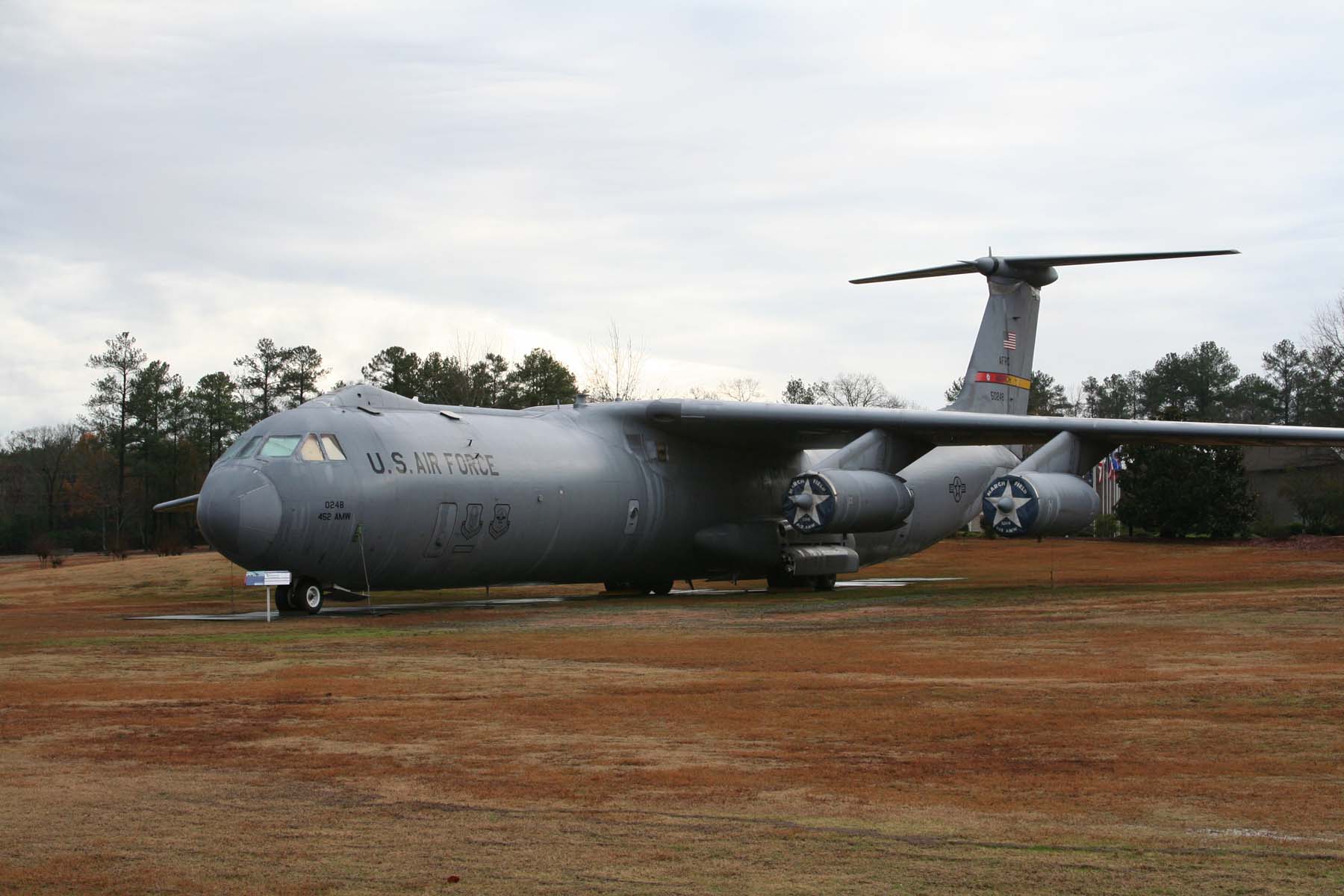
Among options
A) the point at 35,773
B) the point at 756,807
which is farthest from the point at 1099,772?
the point at 35,773

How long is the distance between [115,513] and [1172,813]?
7917cm

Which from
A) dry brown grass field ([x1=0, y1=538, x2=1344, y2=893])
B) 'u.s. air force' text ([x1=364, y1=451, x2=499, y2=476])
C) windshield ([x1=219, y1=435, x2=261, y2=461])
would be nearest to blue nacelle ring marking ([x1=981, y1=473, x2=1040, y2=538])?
dry brown grass field ([x1=0, y1=538, x2=1344, y2=893])

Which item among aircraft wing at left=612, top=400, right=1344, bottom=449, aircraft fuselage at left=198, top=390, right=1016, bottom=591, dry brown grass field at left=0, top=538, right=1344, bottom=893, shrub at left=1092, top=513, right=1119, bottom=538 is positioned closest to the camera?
dry brown grass field at left=0, top=538, right=1344, bottom=893

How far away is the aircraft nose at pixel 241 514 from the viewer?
1881 centimetres

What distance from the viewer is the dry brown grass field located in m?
5.48

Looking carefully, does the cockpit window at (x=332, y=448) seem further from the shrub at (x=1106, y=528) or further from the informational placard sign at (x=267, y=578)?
the shrub at (x=1106, y=528)

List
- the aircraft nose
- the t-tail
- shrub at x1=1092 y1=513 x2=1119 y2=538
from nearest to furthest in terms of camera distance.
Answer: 1. the aircraft nose
2. the t-tail
3. shrub at x1=1092 y1=513 x2=1119 y2=538

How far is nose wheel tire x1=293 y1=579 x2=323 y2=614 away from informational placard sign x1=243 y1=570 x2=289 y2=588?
2.41ft

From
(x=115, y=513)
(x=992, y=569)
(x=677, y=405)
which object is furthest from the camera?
(x=115, y=513)

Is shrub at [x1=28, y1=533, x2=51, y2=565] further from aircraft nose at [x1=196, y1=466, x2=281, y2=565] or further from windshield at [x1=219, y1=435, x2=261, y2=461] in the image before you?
aircraft nose at [x1=196, y1=466, x2=281, y2=565]

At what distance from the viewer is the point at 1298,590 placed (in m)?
21.3

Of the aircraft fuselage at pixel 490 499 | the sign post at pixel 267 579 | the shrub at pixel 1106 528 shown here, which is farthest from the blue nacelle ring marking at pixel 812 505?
the shrub at pixel 1106 528

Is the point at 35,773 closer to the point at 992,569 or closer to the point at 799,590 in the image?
the point at 799,590

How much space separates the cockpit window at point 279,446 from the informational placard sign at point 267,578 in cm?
161
